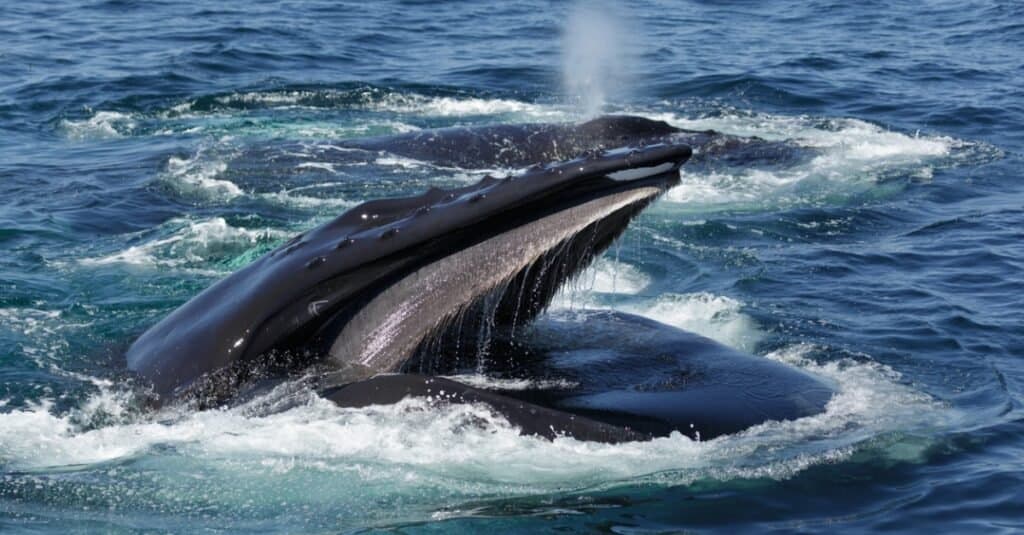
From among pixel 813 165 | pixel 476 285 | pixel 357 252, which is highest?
pixel 357 252

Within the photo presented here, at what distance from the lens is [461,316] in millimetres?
7211

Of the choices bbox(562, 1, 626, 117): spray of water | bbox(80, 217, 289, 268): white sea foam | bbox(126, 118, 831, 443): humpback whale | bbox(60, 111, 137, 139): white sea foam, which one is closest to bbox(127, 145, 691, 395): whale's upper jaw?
bbox(126, 118, 831, 443): humpback whale

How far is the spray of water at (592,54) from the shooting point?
26.5 meters

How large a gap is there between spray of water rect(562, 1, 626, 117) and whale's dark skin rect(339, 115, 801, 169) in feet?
15.5

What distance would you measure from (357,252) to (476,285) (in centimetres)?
59

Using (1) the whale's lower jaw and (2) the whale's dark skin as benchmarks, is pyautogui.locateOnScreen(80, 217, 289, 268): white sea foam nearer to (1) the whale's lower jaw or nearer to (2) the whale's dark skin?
(2) the whale's dark skin

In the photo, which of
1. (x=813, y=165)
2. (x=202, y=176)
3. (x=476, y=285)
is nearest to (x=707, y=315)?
(x=476, y=285)

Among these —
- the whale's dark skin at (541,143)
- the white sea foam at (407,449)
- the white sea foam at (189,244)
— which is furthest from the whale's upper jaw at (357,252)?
the whale's dark skin at (541,143)

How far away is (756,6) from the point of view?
36.7 meters

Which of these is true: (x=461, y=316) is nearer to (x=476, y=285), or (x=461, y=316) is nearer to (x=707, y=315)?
(x=476, y=285)

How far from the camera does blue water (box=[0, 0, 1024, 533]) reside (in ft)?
24.0

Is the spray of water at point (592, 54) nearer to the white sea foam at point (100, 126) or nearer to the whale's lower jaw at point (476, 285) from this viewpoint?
the white sea foam at point (100, 126)

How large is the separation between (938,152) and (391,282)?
1466cm

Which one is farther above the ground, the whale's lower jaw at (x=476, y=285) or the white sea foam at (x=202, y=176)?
the whale's lower jaw at (x=476, y=285)
